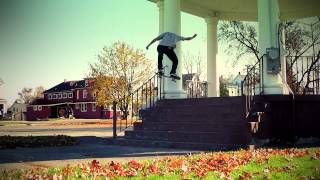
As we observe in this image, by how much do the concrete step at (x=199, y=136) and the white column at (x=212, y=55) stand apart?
7308mm

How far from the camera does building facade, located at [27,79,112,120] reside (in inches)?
3228

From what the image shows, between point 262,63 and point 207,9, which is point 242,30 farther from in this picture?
point 262,63

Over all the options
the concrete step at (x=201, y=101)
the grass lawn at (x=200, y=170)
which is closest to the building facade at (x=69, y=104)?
the concrete step at (x=201, y=101)

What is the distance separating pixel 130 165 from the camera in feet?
20.7

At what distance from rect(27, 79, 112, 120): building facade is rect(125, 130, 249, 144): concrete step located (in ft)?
222

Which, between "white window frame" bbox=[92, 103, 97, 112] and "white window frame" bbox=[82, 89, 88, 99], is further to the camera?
"white window frame" bbox=[82, 89, 88, 99]

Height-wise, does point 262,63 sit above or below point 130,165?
above

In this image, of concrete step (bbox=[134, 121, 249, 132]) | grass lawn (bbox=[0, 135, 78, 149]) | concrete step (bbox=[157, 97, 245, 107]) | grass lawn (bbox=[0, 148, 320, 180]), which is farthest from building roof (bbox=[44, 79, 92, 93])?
grass lawn (bbox=[0, 148, 320, 180])

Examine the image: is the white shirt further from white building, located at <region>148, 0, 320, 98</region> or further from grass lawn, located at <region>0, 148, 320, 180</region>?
grass lawn, located at <region>0, 148, 320, 180</region>

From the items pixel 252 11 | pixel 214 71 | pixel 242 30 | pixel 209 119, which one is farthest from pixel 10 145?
pixel 242 30

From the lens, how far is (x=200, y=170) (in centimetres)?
577

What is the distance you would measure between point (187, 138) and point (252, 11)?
1040 cm

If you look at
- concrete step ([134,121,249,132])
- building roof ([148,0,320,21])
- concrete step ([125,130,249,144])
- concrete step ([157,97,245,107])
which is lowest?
concrete step ([125,130,249,144])

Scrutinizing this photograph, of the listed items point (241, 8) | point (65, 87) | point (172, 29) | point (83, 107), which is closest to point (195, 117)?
point (172, 29)
